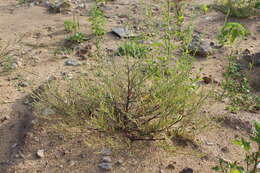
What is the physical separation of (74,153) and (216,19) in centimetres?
367

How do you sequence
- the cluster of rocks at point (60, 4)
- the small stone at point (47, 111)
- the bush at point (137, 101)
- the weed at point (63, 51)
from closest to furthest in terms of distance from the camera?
the bush at point (137, 101), the small stone at point (47, 111), the weed at point (63, 51), the cluster of rocks at point (60, 4)

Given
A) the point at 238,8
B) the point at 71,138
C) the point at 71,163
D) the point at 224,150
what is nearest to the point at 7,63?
the point at 71,138

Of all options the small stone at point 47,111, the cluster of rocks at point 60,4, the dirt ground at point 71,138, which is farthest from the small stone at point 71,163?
the cluster of rocks at point 60,4

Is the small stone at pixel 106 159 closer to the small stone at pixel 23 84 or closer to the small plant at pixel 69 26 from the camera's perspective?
the small stone at pixel 23 84

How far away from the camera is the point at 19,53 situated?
12.9 feet

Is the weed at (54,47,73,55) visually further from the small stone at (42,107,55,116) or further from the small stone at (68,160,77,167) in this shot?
the small stone at (68,160,77,167)

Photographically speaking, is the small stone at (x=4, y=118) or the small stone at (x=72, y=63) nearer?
the small stone at (x=4, y=118)

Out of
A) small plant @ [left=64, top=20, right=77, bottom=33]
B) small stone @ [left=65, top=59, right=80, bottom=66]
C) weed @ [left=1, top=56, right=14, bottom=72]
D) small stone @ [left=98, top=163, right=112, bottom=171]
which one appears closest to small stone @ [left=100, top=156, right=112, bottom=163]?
small stone @ [left=98, top=163, right=112, bottom=171]

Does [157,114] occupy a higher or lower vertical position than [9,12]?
lower

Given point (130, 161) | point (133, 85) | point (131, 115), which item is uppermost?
point (133, 85)

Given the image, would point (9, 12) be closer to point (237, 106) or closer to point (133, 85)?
point (133, 85)

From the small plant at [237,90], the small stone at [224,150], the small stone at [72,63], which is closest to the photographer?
the small stone at [224,150]

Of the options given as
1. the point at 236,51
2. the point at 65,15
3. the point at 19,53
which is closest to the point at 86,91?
the point at 19,53

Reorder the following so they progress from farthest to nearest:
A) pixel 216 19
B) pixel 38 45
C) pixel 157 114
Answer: pixel 216 19 < pixel 38 45 < pixel 157 114
